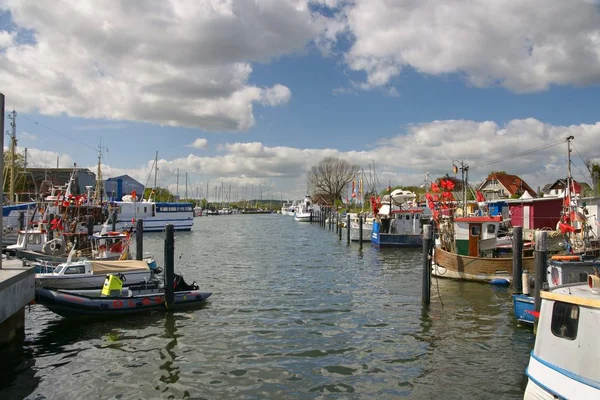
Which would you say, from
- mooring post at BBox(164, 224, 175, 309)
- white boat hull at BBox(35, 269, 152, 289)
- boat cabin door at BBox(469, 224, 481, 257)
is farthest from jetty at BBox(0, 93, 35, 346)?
boat cabin door at BBox(469, 224, 481, 257)

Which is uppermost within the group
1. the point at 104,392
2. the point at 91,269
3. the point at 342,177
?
the point at 342,177

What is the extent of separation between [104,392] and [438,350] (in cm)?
955

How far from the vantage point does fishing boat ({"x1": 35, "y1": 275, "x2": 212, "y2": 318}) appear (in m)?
16.4

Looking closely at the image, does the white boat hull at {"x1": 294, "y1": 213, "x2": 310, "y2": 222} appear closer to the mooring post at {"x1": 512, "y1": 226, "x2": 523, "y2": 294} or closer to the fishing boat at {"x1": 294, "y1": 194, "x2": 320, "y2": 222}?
the fishing boat at {"x1": 294, "y1": 194, "x2": 320, "y2": 222}

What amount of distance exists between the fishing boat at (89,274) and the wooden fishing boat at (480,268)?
1506cm

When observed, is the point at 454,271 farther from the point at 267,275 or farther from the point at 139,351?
the point at 139,351

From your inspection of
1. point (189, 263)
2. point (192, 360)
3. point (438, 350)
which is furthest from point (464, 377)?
point (189, 263)

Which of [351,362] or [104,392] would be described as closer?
[104,392]

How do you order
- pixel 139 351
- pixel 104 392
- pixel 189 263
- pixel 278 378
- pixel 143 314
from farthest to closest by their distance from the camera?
pixel 189 263 < pixel 143 314 < pixel 139 351 < pixel 278 378 < pixel 104 392

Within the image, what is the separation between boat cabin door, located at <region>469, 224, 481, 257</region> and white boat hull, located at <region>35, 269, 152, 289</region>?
18.1m

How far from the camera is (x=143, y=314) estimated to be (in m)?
17.9

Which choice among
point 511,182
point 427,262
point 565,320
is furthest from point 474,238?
point 511,182

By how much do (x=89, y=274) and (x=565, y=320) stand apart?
17258mm

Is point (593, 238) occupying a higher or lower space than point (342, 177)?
lower
